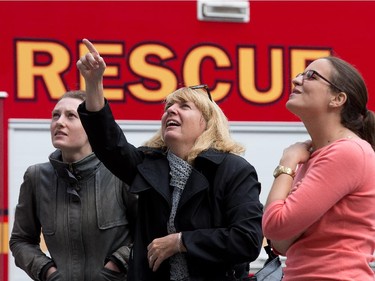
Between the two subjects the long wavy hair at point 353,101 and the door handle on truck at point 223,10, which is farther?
the door handle on truck at point 223,10

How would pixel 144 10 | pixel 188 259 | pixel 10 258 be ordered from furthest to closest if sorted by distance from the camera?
pixel 144 10 → pixel 10 258 → pixel 188 259

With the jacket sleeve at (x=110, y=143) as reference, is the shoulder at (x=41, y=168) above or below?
below

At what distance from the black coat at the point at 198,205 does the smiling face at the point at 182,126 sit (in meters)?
0.08

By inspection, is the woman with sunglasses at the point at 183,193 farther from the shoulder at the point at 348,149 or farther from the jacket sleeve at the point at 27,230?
the shoulder at the point at 348,149

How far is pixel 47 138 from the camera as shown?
4.06m

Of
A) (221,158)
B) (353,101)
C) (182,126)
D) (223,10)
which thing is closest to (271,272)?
(221,158)

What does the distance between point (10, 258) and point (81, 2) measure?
1196 millimetres

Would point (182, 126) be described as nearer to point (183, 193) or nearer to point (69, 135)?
point (183, 193)

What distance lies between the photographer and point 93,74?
2.87 meters

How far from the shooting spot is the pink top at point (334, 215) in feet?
7.70

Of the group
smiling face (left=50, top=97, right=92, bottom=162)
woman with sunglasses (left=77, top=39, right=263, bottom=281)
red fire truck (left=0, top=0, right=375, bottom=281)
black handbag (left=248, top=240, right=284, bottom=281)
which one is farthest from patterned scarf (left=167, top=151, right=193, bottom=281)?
red fire truck (left=0, top=0, right=375, bottom=281)

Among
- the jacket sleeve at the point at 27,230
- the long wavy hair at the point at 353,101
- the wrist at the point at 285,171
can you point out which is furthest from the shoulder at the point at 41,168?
the long wavy hair at the point at 353,101

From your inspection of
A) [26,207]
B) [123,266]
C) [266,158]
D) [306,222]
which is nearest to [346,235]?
[306,222]

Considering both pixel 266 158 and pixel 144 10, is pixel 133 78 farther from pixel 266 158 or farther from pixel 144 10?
pixel 266 158
